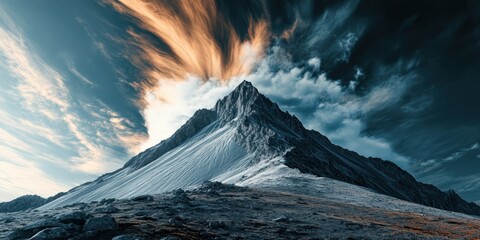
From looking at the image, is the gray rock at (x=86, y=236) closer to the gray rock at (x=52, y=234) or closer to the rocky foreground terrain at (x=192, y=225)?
the rocky foreground terrain at (x=192, y=225)

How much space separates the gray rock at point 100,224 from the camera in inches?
551

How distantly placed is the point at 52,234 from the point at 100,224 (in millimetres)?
2213

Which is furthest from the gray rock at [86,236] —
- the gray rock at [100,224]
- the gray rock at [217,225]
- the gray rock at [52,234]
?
the gray rock at [217,225]

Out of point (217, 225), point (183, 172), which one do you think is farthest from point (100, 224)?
point (183, 172)

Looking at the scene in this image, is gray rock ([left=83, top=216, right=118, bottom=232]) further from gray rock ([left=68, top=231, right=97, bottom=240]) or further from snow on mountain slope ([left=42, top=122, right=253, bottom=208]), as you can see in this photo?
snow on mountain slope ([left=42, top=122, right=253, bottom=208])

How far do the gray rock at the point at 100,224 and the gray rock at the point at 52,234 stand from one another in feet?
3.66

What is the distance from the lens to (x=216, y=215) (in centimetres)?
2456

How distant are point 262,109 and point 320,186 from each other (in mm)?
136186

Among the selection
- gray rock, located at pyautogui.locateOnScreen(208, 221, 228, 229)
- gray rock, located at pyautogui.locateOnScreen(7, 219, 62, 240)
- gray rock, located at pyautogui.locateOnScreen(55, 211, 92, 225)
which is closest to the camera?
gray rock, located at pyautogui.locateOnScreen(7, 219, 62, 240)

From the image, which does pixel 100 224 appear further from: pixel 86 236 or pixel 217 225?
pixel 217 225

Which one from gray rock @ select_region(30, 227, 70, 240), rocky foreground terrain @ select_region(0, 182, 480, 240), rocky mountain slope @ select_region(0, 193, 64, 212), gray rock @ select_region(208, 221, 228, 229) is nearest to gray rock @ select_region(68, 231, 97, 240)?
rocky foreground terrain @ select_region(0, 182, 480, 240)

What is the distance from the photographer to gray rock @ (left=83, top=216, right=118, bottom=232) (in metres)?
14.0

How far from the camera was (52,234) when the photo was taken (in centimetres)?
1258

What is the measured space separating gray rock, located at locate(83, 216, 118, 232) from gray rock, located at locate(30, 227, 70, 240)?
112cm
